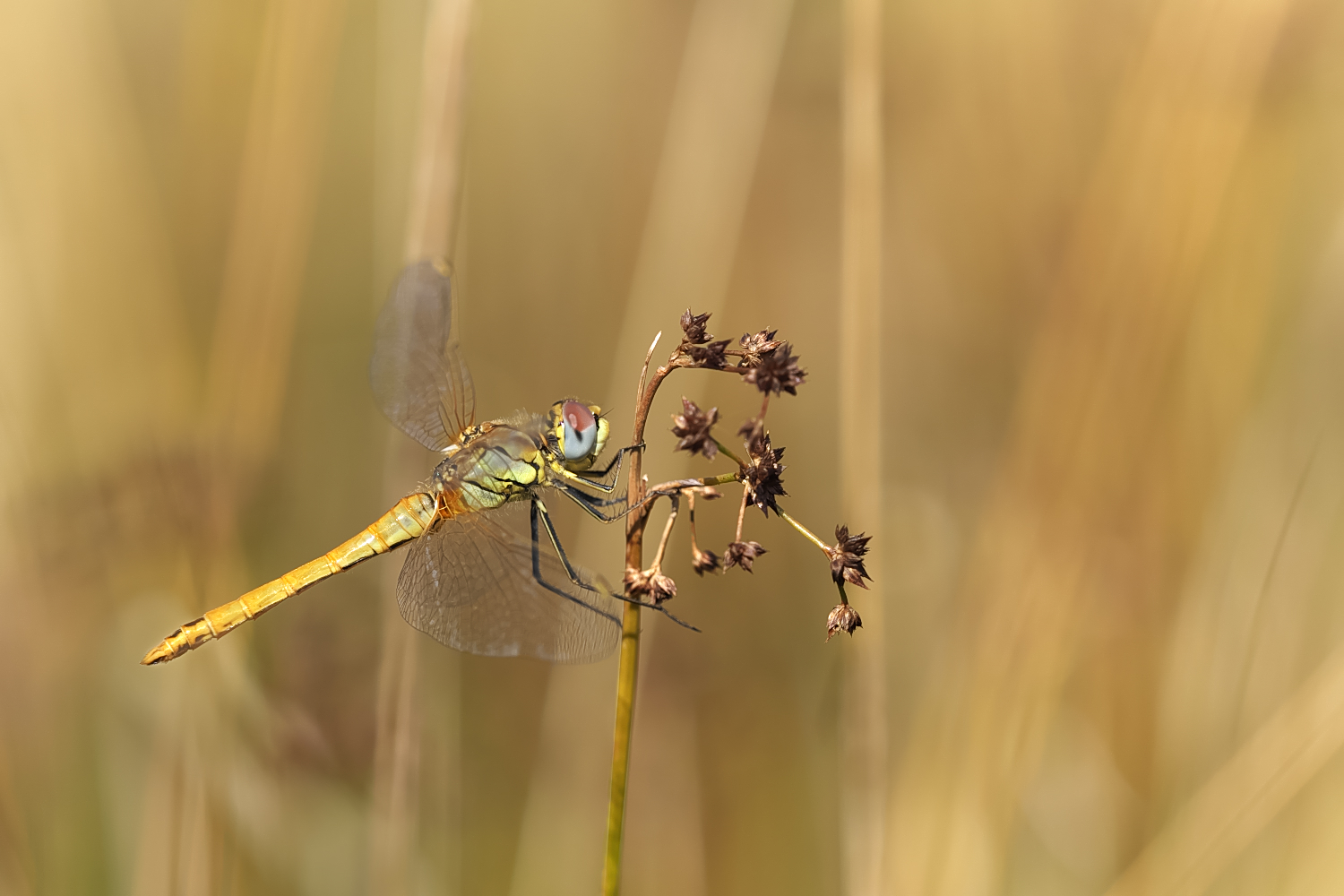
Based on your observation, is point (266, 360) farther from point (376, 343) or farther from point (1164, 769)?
point (1164, 769)

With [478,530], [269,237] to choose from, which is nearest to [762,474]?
[478,530]

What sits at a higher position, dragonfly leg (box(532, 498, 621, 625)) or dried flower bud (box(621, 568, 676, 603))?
dragonfly leg (box(532, 498, 621, 625))

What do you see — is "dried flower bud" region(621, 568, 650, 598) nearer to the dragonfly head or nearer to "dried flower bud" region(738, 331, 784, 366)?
"dried flower bud" region(738, 331, 784, 366)

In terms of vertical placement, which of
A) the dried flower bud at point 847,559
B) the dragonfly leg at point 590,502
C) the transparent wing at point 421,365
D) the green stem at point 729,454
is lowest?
the dried flower bud at point 847,559

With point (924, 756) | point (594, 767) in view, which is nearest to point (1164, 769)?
point (924, 756)

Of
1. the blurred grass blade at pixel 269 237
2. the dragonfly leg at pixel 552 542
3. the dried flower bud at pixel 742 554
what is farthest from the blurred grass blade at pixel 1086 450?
the blurred grass blade at pixel 269 237

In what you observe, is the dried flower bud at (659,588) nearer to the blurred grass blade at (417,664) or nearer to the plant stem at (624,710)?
the plant stem at (624,710)

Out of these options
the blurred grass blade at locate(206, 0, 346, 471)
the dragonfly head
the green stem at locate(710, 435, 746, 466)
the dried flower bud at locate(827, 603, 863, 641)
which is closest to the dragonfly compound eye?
the dragonfly head
